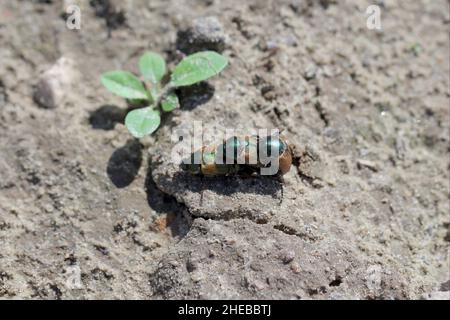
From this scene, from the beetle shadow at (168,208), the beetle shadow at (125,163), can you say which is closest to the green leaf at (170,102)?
the beetle shadow at (125,163)

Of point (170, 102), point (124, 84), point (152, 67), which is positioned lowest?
point (170, 102)

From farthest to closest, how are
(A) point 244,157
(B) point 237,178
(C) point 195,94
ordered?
(C) point 195,94 < (B) point 237,178 < (A) point 244,157

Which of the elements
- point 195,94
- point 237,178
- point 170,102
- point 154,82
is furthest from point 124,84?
point 237,178

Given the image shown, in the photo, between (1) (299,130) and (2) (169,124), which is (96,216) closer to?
(2) (169,124)

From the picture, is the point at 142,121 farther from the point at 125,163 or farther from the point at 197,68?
the point at 197,68

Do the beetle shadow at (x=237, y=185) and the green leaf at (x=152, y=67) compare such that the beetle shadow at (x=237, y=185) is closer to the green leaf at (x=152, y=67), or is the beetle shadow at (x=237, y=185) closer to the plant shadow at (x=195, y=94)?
the plant shadow at (x=195, y=94)

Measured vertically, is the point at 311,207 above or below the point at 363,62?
below
